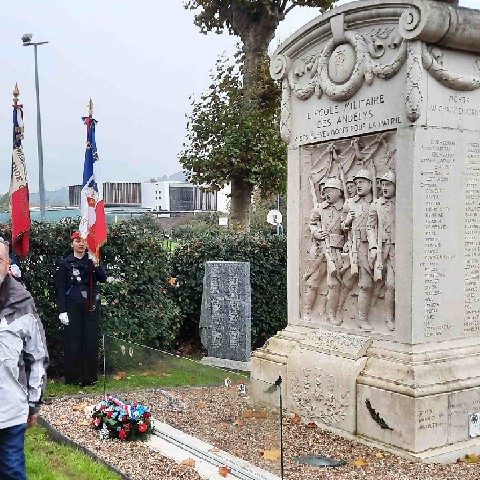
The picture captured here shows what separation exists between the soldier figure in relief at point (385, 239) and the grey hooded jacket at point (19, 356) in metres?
3.23

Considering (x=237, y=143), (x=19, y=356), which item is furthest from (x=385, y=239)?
(x=237, y=143)

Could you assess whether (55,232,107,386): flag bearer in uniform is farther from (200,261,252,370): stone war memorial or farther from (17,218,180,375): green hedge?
(200,261,252,370): stone war memorial

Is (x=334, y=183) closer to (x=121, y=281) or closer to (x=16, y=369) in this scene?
(x=16, y=369)

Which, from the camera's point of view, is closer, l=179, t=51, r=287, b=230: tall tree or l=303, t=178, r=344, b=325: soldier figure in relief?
l=303, t=178, r=344, b=325: soldier figure in relief

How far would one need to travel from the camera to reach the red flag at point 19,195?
346 inches

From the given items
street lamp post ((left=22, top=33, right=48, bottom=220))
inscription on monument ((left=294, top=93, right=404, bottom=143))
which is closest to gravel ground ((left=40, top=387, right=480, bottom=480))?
inscription on monument ((left=294, top=93, right=404, bottom=143))

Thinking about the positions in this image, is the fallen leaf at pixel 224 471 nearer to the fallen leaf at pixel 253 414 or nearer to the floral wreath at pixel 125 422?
the fallen leaf at pixel 253 414

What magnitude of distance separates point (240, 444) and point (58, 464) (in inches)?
55.8

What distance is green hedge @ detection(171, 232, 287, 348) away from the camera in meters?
11.8

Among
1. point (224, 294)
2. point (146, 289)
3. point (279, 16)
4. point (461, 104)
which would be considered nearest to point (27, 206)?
point (146, 289)

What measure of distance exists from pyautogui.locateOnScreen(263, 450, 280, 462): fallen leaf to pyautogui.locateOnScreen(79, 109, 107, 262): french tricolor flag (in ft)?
13.7

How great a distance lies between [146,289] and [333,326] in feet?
12.4

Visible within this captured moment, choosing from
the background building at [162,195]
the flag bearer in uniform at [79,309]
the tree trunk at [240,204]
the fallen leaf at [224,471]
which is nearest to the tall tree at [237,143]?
the tree trunk at [240,204]

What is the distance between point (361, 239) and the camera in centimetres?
652
